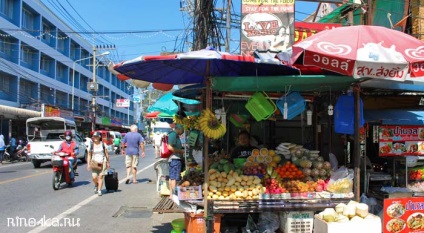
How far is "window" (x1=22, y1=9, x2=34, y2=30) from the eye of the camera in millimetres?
→ 36031

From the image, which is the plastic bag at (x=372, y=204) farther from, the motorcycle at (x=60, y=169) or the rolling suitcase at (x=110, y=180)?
the motorcycle at (x=60, y=169)

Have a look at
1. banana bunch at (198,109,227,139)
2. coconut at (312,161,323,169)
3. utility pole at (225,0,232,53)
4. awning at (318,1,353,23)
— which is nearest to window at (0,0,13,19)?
utility pole at (225,0,232,53)

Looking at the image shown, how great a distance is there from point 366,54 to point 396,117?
7.45 feet

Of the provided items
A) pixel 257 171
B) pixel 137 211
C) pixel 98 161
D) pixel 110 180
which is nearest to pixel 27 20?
pixel 110 180

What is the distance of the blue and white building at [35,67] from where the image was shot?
1226 inches

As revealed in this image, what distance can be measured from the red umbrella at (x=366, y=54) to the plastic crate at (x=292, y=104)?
113 cm

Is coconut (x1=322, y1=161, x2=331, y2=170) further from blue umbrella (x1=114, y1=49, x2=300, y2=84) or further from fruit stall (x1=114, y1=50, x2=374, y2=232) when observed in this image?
blue umbrella (x1=114, y1=49, x2=300, y2=84)

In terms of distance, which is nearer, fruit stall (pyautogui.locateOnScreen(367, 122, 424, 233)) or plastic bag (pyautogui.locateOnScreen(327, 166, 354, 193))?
fruit stall (pyautogui.locateOnScreen(367, 122, 424, 233))

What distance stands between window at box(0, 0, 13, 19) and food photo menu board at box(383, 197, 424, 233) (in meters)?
33.4

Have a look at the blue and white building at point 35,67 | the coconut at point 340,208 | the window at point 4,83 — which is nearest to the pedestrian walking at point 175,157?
the coconut at point 340,208

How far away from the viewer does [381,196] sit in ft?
20.0

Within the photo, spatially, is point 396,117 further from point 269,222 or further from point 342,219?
point 269,222

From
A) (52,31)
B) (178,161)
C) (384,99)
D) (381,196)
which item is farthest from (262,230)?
(52,31)

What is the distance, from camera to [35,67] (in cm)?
3788
